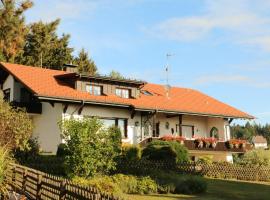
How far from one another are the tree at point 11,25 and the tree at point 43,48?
9536 millimetres

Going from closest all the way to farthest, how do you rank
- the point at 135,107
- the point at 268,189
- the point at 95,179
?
the point at 95,179 < the point at 268,189 < the point at 135,107

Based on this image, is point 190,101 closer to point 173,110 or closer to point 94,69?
point 173,110

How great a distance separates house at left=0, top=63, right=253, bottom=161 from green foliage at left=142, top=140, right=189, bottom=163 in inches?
180

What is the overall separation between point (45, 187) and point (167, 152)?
15.2m

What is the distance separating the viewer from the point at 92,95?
106 ft

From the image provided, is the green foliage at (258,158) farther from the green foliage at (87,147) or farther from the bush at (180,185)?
the green foliage at (87,147)

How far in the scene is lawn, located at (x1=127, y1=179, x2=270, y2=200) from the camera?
17375 mm

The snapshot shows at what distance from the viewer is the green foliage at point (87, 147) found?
17.3m

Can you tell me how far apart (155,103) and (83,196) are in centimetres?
2526

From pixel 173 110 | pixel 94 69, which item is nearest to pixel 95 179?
pixel 173 110

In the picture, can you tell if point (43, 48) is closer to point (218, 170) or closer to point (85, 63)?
point (85, 63)

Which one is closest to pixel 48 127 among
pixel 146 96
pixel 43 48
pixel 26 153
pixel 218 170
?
pixel 26 153

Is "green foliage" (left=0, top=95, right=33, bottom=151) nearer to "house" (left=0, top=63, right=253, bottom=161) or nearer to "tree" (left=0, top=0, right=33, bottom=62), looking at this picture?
"house" (left=0, top=63, right=253, bottom=161)

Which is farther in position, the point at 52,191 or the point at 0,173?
the point at 0,173
